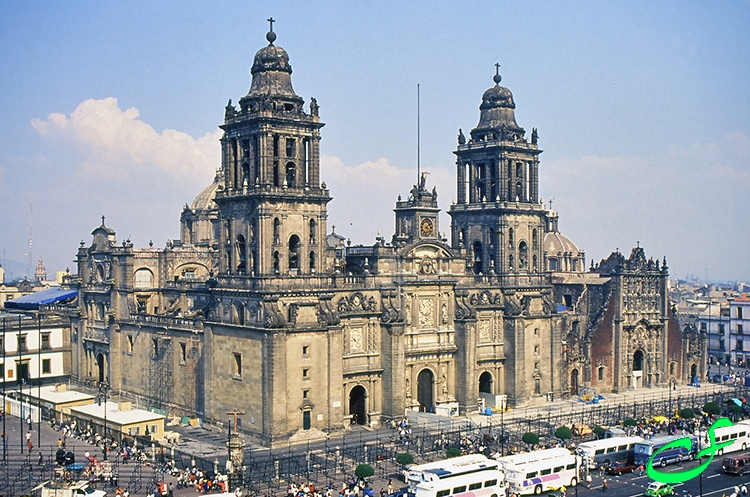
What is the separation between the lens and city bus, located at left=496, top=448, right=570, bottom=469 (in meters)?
58.8

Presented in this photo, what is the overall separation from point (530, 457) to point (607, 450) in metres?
8.19

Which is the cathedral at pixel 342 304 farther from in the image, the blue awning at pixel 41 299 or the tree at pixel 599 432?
the tree at pixel 599 432

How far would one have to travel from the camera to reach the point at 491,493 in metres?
56.6

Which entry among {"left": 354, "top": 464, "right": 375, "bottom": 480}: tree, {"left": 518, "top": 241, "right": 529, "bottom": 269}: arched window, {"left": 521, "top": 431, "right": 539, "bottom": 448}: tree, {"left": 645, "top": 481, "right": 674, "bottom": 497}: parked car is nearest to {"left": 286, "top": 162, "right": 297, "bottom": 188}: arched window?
{"left": 354, "top": 464, "right": 375, "bottom": 480}: tree

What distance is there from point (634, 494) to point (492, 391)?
28.7 meters

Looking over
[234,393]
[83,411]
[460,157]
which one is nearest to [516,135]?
[460,157]

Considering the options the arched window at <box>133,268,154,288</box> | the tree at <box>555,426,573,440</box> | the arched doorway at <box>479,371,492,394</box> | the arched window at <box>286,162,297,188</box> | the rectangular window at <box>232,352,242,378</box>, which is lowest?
the tree at <box>555,426,573,440</box>

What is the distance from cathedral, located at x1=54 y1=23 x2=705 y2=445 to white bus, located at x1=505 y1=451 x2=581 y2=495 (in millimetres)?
19009

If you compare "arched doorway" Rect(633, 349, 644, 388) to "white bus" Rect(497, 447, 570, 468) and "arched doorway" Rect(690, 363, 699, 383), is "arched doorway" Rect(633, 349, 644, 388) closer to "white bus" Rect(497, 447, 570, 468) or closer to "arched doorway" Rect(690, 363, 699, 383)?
"arched doorway" Rect(690, 363, 699, 383)

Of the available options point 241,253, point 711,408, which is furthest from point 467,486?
point 711,408

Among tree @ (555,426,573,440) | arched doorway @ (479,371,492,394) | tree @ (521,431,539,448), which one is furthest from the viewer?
arched doorway @ (479,371,492,394)

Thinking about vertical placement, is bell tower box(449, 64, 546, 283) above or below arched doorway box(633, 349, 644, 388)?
above

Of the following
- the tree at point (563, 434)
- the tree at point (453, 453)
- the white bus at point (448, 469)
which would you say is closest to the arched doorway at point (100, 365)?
the tree at point (453, 453)

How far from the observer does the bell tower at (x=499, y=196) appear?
290ft
